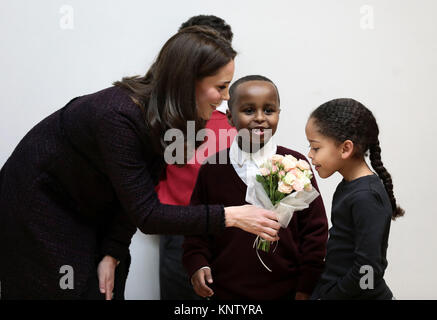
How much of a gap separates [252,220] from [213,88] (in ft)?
1.41

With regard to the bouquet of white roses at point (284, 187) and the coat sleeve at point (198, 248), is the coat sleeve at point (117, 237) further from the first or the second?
the bouquet of white roses at point (284, 187)

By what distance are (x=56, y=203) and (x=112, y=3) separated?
1.43 meters

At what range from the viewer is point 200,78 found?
4.99 ft

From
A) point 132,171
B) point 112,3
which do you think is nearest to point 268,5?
point 112,3

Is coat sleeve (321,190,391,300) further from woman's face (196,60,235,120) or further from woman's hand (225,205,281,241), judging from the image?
woman's face (196,60,235,120)

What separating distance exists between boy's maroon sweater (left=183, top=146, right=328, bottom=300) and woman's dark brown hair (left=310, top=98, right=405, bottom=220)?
24 cm

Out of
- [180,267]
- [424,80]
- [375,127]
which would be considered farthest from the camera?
[424,80]

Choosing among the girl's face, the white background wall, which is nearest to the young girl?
the girl's face

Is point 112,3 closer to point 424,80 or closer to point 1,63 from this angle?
point 1,63

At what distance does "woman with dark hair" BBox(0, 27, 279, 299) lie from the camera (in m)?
1.47

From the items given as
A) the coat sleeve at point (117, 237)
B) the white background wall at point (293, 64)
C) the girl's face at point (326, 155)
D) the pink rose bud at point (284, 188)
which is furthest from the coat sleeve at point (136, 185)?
the white background wall at point (293, 64)

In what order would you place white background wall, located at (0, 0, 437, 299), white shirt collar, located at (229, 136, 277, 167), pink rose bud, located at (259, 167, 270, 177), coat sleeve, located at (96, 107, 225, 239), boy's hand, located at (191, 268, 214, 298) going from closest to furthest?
coat sleeve, located at (96, 107, 225, 239), pink rose bud, located at (259, 167, 270, 177), boy's hand, located at (191, 268, 214, 298), white shirt collar, located at (229, 136, 277, 167), white background wall, located at (0, 0, 437, 299)

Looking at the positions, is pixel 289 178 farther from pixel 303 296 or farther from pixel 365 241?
pixel 303 296

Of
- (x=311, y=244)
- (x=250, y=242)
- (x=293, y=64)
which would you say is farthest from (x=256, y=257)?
(x=293, y=64)
